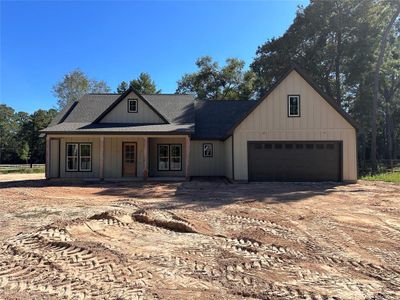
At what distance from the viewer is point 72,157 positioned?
60.4ft

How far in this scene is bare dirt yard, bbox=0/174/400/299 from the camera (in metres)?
3.77

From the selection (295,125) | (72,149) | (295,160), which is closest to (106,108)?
(72,149)

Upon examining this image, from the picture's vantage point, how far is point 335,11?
3016cm

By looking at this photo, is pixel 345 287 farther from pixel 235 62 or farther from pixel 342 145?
pixel 235 62

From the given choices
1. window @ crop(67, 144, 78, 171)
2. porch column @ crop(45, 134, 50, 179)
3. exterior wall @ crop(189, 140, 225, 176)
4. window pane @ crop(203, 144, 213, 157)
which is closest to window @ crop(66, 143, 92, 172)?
window @ crop(67, 144, 78, 171)

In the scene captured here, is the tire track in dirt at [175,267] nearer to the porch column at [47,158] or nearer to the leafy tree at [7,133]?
the porch column at [47,158]

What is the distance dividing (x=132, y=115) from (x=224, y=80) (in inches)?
903

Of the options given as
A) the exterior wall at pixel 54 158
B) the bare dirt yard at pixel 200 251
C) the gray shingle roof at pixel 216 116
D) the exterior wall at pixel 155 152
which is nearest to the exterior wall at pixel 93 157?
the exterior wall at pixel 54 158

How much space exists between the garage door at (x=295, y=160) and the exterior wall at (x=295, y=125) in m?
0.31

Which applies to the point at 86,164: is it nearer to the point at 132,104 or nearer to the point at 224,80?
the point at 132,104

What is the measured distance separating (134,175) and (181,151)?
10.1 ft

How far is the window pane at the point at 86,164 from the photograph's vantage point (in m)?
18.4

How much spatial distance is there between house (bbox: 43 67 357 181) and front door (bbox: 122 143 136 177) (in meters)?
0.06

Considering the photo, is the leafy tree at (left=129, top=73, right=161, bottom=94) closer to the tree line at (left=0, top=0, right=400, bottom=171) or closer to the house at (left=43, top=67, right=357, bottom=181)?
the tree line at (left=0, top=0, right=400, bottom=171)
